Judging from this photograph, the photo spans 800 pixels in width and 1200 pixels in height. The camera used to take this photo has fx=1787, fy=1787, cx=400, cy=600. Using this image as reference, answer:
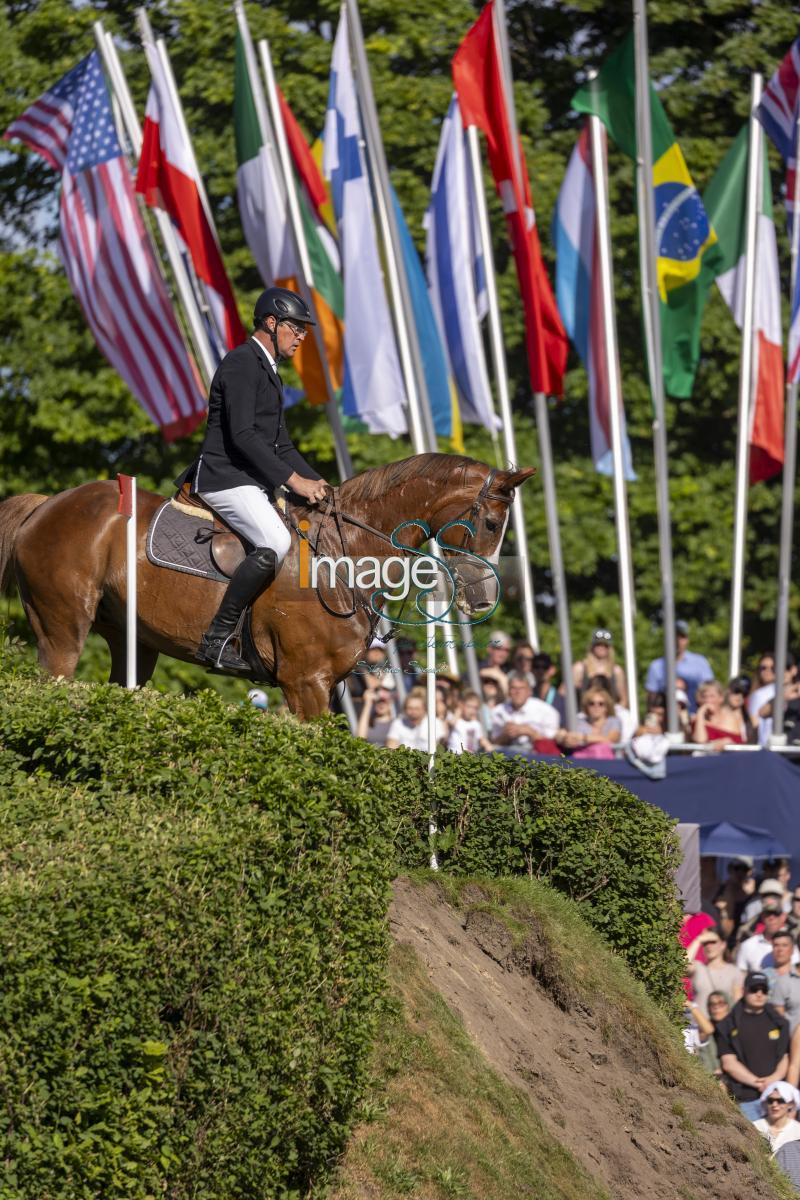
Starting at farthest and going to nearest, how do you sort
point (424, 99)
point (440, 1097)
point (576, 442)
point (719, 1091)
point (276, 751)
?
point (576, 442) < point (424, 99) < point (719, 1091) < point (440, 1097) < point (276, 751)

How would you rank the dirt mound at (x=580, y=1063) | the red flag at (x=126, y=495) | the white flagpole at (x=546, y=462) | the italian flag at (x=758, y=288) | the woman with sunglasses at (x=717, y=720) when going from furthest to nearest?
the italian flag at (x=758, y=288) < the white flagpole at (x=546, y=462) < the woman with sunglasses at (x=717, y=720) < the red flag at (x=126, y=495) < the dirt mound at (x=580, y=1063)

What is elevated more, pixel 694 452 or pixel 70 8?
pixel 70 8

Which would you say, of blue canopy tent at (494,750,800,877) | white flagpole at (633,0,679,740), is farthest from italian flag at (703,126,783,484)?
blue canopy tent at (494,750,800,877)

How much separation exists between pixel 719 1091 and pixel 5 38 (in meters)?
23.1

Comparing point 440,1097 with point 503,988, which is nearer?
point 440,1097

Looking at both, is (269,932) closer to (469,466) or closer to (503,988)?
(503,988)

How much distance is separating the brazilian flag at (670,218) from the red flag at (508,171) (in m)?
1.13

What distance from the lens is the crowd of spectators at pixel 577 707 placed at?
15461mm

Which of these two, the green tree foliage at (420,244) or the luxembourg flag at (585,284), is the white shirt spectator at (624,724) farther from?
the green tree foliage at (420,244)

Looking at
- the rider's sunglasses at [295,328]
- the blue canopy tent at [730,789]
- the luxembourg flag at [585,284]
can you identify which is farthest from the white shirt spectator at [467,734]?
the luxembourg flag at [585,284]

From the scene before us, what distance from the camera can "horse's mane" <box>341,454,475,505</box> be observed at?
33.7ft

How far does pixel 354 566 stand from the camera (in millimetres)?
10086

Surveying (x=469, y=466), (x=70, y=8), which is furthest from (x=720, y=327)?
(x=469, y=466)

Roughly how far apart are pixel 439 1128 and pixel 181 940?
252 cm
